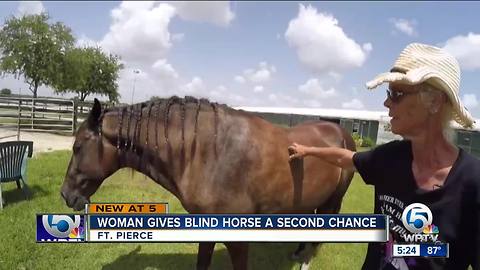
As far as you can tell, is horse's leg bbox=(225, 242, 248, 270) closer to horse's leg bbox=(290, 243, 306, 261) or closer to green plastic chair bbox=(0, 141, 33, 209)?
horse's leg bbox=(290, 243, 306, 261)

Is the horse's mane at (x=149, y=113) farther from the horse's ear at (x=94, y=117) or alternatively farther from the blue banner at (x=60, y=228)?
the blue banner at (x=60, y=228)

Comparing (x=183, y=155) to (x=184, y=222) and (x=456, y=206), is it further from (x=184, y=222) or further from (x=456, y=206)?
(x=456, y=206)

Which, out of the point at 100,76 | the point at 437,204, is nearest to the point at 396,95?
the point at 437,204

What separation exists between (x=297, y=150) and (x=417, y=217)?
138cm

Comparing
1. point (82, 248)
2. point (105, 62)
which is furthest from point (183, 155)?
point (105, 62)

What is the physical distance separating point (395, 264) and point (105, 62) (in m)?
36.7

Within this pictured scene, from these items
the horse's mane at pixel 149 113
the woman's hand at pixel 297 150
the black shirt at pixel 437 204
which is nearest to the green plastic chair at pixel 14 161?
the horse's mane at pixel 149 113

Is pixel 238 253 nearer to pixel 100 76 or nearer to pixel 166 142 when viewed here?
pixel 166 142

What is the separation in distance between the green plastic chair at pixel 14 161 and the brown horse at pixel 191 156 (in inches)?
159

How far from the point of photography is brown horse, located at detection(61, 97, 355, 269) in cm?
267

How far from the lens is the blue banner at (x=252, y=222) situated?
147cm

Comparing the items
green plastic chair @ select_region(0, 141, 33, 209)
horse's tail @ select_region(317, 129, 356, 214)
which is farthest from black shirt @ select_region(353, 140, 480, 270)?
green plastic chair @ select_region(0, 141, 33, 209)

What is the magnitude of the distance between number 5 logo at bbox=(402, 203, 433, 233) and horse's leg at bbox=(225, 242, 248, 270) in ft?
5.53

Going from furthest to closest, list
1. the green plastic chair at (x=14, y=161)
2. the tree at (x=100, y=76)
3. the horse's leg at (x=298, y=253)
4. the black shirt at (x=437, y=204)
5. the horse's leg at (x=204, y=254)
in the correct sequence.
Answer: the tree at (x=100, y=76), the green plastic chair at (x=14, y=161), the horse's leg at (x=298, y=253), the horse's leg at (x=204, y=254), the black shirt at (x=437, y=204)
